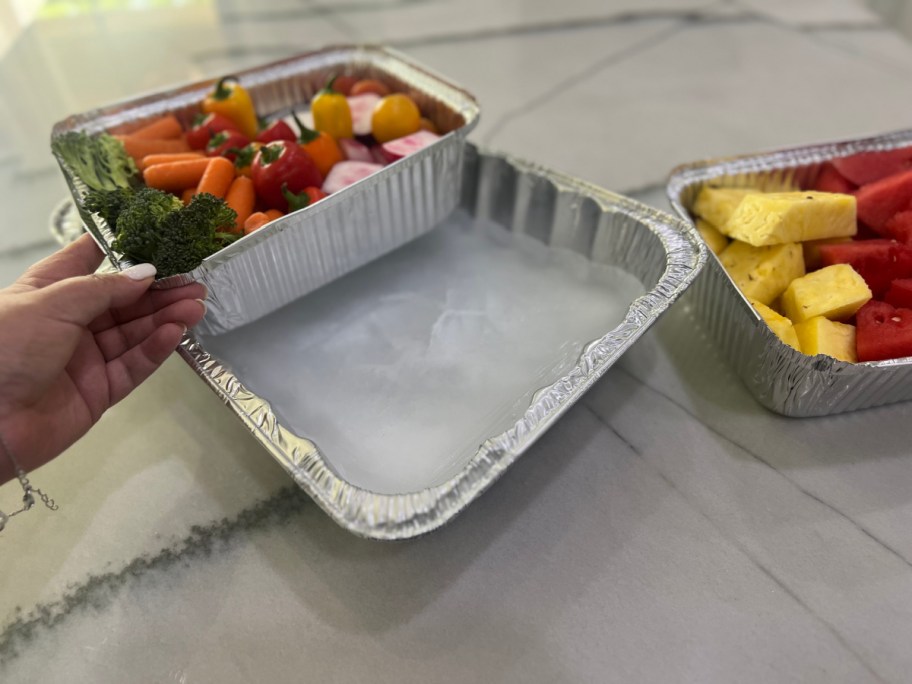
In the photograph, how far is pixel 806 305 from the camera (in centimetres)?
93

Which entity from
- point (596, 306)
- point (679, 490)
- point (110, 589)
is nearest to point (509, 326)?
point (596, 306)

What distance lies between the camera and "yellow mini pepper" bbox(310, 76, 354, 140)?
116 cm

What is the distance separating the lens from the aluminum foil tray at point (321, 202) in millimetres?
930

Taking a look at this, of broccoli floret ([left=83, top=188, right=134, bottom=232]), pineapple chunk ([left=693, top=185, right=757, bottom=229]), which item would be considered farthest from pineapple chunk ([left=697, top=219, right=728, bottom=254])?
broccoli floret ([left=83, top=188, right=134, bottom=232])

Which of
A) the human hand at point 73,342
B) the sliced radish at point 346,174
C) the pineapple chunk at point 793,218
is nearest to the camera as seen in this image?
the human hand at point 73,342

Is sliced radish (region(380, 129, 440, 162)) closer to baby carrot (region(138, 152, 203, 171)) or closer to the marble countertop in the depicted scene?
baby carrot (region(138, 152, 203, 171))

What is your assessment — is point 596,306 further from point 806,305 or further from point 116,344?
point 116,344

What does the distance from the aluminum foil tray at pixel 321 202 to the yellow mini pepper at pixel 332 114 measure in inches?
7.0

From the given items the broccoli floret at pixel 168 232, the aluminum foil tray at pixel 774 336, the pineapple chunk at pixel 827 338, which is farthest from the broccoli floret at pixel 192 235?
the pineapple chunk at pixel 827 338

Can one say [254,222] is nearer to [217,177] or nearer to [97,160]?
[217,177]

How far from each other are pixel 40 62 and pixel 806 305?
2260 millimetres

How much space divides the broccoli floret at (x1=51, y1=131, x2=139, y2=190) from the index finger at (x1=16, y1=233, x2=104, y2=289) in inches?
6.4

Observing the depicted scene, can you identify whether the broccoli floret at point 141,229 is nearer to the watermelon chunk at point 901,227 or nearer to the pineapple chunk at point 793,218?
the pineapple chunk at point 793,218

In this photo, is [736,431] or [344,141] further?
[344,141]
